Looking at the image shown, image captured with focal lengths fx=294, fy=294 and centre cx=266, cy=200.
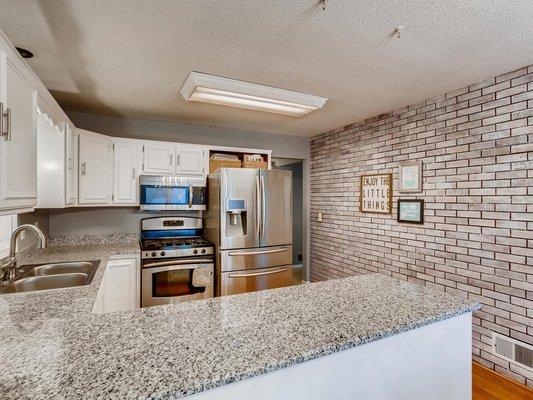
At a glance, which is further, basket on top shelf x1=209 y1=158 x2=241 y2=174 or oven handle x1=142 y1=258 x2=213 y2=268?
basket on top shelf x1=209 y1=158 x2=241 y2=174

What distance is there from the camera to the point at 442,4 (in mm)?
1590

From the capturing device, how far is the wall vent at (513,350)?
2.24 meters

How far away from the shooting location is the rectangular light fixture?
251 centimetres

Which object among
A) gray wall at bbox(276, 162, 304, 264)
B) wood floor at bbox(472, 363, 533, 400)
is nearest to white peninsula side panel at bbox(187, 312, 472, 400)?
wood floor at bbox(472, 363, 533, 400)

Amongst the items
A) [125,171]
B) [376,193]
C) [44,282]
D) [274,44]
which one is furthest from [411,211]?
[44,282]

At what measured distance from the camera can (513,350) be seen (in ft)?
7.67

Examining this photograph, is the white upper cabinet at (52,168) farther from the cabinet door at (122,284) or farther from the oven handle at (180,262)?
the oven handle at (180,262)

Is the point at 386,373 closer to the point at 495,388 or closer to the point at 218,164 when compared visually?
the point at 495,388

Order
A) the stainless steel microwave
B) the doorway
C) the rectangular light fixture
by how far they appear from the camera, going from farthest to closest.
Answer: the doorway
the stainless steel microwave
the rectangular light fixture

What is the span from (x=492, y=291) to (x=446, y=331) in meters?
1.67

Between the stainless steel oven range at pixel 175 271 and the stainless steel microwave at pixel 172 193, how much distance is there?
0.45 m

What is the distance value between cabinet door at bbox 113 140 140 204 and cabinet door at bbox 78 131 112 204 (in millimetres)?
79

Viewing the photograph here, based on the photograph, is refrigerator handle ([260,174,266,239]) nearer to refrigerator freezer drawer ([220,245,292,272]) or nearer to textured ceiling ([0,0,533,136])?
refrigerator freezer drawer ([220,245,292,272])

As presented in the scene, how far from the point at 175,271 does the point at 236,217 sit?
900mm
